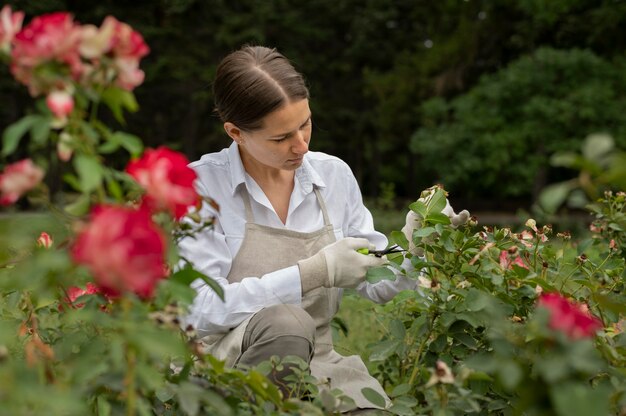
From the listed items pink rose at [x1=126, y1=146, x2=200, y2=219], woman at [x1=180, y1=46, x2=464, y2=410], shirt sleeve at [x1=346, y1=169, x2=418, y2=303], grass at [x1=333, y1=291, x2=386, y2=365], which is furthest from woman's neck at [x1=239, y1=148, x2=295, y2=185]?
pink rose at [x1=126, y1=146, x2=200, y2=219]

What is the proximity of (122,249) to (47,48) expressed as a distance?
33 centimetres

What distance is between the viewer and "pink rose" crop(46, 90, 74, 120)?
40.9 inches

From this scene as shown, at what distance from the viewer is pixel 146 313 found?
114 centimetres

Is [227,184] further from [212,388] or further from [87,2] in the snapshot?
[87,2]

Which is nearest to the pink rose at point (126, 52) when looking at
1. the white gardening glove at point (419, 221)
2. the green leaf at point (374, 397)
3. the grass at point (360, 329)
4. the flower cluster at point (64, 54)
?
the flower cluster at point (64, 54)

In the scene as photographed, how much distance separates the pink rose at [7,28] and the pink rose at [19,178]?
156 millimetres

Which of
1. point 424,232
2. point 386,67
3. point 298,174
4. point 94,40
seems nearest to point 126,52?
point 94,40

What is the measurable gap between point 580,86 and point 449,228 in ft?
42.3

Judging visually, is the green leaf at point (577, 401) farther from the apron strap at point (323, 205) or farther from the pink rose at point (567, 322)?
the apron strap at point (323, 205)

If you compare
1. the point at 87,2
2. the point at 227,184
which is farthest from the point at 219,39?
the point at 227,184

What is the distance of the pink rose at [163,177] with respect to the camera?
1.08m

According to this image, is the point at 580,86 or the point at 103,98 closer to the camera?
the point at 103,98

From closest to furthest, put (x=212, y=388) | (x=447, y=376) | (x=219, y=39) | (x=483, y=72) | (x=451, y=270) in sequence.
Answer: (x=447, y=376) < (x=212, y=388) < (x=451, y=270) < (x=483, y=72) < (x=219, y=39)

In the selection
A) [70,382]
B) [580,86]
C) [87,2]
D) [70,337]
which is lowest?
[87,2]
